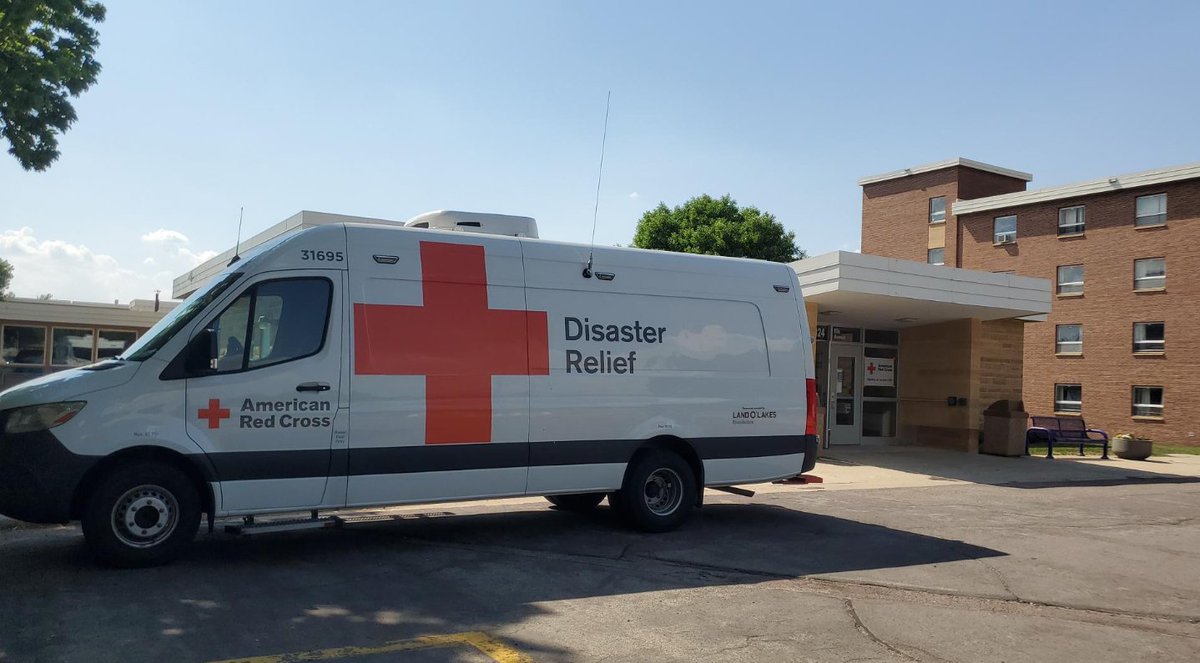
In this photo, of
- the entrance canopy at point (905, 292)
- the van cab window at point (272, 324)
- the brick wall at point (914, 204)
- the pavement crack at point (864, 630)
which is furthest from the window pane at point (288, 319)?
the brick wall at point (914, 204)

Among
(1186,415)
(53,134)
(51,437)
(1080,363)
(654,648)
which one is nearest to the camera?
(654,648)

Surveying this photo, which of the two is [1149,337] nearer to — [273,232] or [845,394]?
[845,394]

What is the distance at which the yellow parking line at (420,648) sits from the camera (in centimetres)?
506

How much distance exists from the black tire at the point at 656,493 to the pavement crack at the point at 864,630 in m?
2.64

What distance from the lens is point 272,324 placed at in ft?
24.5

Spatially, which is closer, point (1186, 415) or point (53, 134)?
point (53, 134)

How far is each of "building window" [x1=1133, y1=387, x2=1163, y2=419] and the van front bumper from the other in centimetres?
3889

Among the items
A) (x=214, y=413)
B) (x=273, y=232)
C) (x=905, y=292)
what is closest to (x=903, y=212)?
(x=905, y=292)

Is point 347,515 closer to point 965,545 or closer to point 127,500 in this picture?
point 127,500

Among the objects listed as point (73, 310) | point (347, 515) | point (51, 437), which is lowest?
point (347, 515)

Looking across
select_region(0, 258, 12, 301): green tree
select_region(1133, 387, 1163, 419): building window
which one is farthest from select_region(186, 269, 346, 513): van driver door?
select_region(0, 258, 12, 301): green tree

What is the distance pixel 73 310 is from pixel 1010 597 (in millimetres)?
33386

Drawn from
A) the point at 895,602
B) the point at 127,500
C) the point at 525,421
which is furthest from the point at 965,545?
the point at 127,500

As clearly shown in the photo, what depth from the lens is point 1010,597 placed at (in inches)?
283
